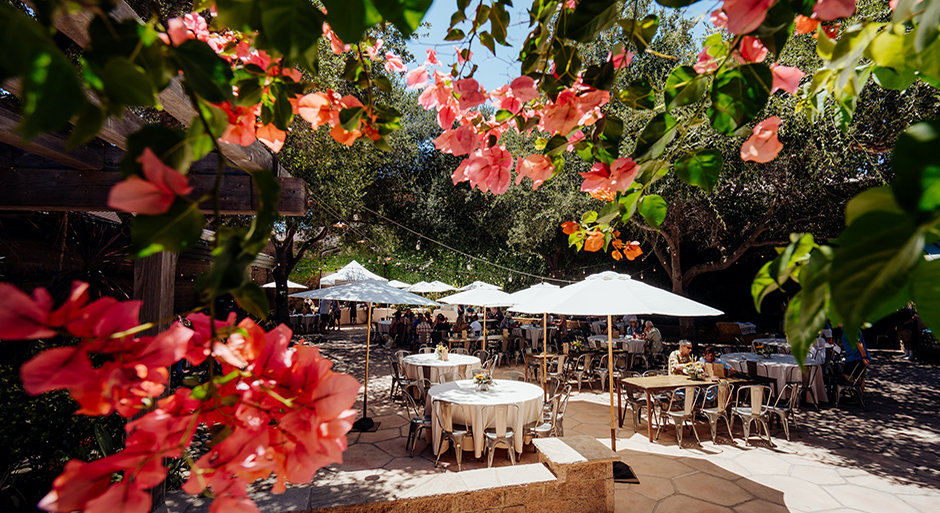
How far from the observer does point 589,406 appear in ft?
26.2

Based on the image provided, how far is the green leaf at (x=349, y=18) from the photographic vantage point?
0.50 m

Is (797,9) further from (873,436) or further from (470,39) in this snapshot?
(873,436)

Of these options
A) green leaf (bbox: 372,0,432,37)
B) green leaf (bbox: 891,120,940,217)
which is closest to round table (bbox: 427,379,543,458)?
green leaf (bbox: 372,0,432,37)

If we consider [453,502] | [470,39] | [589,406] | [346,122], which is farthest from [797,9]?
[589,406]

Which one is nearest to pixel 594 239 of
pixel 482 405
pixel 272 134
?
pixel 272 134

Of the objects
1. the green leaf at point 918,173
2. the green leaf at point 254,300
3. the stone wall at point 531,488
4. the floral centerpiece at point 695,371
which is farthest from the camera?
the floral centerpiece at point 695,371

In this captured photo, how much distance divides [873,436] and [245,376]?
8.89 m

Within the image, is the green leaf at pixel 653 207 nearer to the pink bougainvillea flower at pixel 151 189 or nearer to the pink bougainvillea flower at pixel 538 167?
the pink bougainvillea flower at pixel 538 167

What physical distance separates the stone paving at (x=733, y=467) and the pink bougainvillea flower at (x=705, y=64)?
109 inches

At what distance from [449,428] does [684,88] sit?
17.1ft

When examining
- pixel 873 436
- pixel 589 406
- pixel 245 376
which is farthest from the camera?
pixel 589 406

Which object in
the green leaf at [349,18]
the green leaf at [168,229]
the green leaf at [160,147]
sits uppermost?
the green leaf at [349,18]

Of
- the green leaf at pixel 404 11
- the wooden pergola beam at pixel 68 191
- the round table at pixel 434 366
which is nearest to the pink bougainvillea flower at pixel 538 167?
the green leaf at pixel 404 11

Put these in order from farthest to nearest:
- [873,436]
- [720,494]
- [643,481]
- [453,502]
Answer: [873,436] → [643,481] → [720,494] → [453,502]
